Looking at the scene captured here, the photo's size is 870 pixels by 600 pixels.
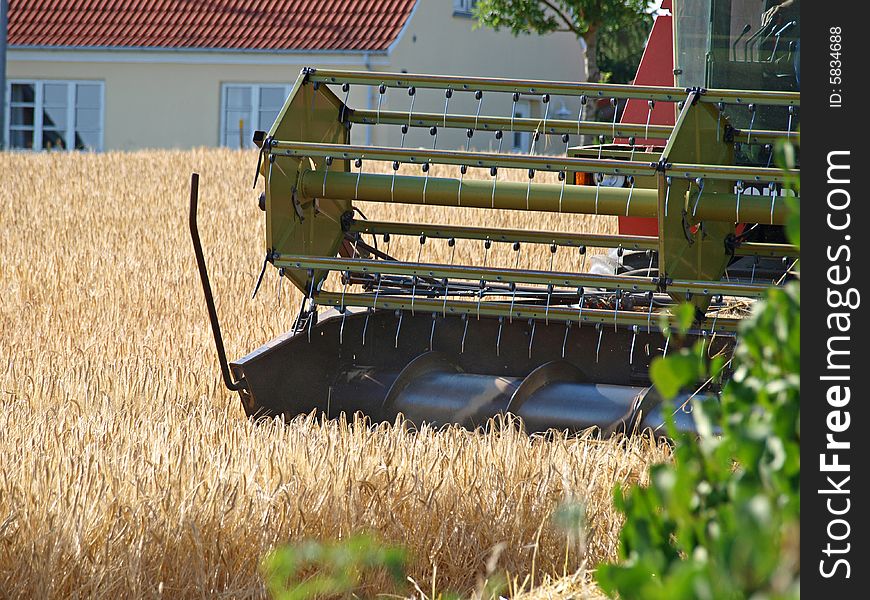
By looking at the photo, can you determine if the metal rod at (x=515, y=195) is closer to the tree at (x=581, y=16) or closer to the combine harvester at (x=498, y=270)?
the combine harvester at (x=498, y=270)

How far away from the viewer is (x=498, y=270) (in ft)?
14.5

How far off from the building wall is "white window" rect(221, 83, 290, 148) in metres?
0.13

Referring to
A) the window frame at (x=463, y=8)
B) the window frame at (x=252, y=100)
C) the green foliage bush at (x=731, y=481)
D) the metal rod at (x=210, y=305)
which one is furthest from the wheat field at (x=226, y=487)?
the window frame at (x=463, y=8)

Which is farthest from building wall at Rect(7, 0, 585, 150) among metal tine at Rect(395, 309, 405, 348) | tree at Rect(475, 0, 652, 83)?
metal tine at Rect(395, 309, 405, 348)

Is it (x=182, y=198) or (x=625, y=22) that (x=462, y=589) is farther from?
(x=625, y=22)

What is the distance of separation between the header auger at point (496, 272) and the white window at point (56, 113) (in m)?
19.2

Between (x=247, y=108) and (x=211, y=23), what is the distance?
167 centimetres

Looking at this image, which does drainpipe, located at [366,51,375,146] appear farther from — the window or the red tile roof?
the window

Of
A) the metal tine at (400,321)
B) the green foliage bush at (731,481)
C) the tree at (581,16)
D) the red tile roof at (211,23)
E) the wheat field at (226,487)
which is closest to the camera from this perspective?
the green foliage bush at (731,481)

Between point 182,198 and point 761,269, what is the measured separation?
916 centimetres

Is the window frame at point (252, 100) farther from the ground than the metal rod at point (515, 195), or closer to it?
farther from the ground

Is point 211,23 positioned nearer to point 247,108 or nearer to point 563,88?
point 247,108

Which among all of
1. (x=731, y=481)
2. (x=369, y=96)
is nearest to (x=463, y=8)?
(x=369, y=96)

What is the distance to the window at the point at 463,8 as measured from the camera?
2383 centimetres
